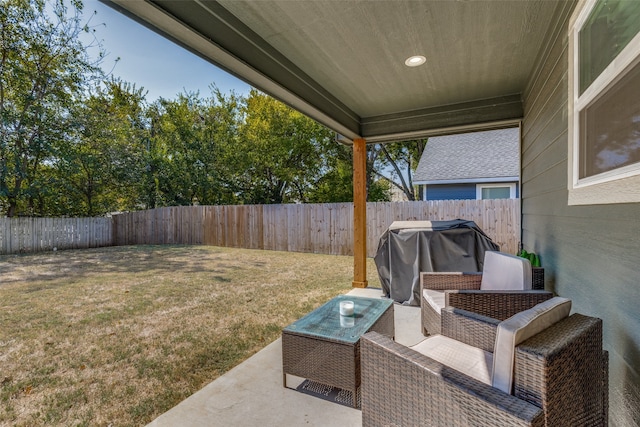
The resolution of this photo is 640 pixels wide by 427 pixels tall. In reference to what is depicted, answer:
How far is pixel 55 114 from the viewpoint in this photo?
9.19 m

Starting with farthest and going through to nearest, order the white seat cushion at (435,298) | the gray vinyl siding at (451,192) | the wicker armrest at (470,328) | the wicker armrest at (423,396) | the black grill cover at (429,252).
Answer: the gray vinyl siding at (451,192), the black grill cover at (429,252), the white seat cushion at (435,298), the wicker armrest at (470,328), the wicker armrest at (423,396)

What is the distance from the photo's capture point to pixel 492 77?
3.29 meters

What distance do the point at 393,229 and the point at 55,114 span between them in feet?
35.1

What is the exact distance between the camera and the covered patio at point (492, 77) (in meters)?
1.37

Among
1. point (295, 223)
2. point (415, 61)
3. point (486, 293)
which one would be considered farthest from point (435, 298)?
point (295, 223)

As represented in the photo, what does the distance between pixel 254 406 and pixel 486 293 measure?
5.75 ft

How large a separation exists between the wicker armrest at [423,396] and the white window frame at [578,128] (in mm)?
884

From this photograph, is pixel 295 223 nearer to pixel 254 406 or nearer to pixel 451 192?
pixel 451 192

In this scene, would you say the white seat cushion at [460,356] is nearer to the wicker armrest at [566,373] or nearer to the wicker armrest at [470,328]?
the wicker armrest at [470,328]

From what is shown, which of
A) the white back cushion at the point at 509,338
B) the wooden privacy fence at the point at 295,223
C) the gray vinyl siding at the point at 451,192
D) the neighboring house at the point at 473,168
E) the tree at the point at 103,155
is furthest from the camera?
the tree at the point at 103,155

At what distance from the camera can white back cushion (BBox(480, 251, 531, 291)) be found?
237cm

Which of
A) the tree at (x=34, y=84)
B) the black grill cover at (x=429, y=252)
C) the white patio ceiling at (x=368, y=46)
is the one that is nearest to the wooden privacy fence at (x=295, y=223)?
the tree at (x=34, y=84)

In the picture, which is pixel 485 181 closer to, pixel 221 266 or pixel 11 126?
pixel 221 266

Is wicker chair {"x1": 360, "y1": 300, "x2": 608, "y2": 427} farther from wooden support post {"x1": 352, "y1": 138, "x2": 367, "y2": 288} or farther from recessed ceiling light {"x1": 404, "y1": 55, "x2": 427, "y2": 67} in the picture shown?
wooden support post {"x1": 352, "y1": 138, "x2": 367, "y2": 288}
